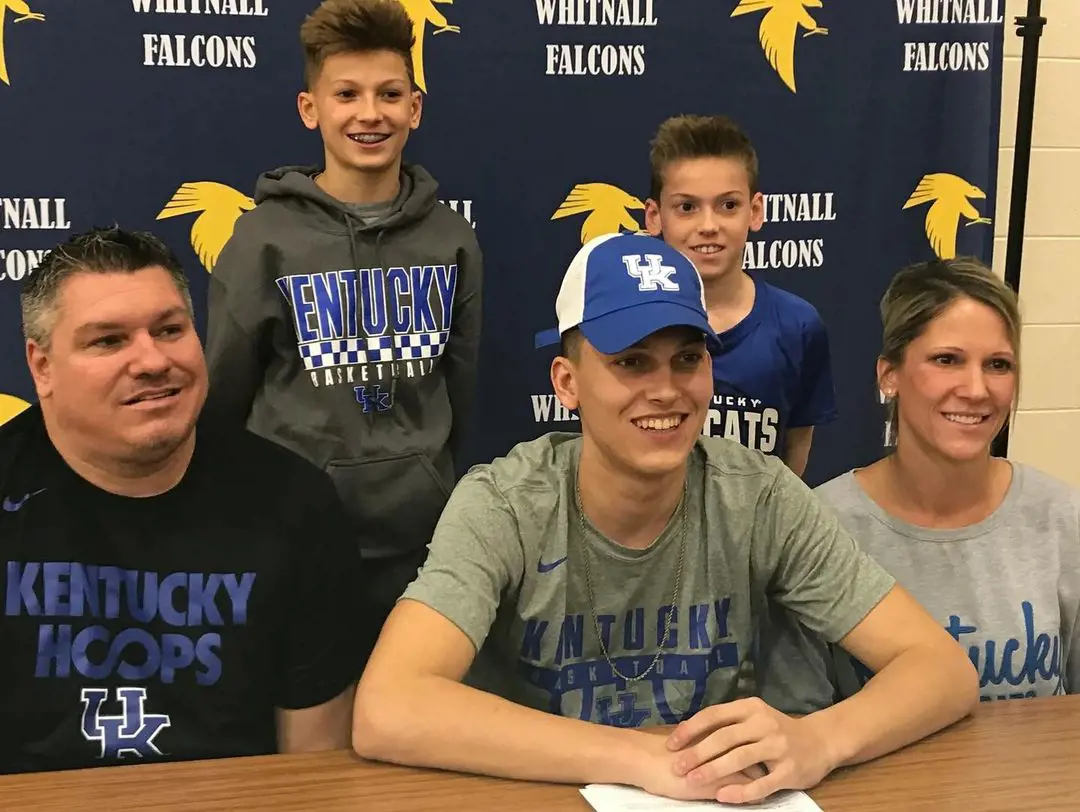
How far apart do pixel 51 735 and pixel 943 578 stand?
1.30 m

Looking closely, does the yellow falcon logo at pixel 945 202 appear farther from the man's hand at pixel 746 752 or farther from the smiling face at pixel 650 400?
the man's hand at pixel 746 752

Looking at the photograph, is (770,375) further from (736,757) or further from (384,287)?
(736,757)

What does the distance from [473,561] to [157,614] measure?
43 cm

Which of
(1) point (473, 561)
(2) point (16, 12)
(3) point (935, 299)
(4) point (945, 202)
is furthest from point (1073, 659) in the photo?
(2) point (16, 12)

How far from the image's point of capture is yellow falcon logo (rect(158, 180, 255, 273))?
258 centimetres

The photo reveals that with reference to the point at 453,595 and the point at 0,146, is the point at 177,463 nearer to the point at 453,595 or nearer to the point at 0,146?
the point at 453,595

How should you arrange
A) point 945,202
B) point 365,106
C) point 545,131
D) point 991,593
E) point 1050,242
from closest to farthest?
1. point 991,593
2. point 365,106
3. point 545,131
4. point 945,202
5. point 1050,242

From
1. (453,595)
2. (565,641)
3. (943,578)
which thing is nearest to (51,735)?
(453,595)

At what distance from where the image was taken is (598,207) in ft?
9.11

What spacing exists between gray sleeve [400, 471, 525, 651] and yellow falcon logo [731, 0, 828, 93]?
1744mm

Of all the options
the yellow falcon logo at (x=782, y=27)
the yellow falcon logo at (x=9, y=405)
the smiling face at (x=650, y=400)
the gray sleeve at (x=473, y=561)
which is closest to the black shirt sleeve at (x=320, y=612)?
the gray sleeve at (x=473, y=561)

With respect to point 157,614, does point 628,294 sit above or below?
above

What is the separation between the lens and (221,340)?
220cm

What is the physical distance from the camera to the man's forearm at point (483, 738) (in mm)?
1232
